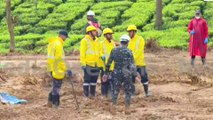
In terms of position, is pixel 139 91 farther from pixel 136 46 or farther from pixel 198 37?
pixel 198 37

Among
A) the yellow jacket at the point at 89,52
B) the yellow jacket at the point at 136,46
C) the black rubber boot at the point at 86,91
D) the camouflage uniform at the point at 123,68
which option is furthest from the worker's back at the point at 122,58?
the black rubber boot at the point at 86,91

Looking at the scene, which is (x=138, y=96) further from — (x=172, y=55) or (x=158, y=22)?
(x=158, y=22)

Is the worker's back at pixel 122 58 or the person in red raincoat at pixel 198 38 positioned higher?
the worker's back at pixel 122 58

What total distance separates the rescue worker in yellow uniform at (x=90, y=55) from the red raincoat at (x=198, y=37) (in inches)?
216

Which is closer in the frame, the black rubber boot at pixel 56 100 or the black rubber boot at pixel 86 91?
the black rubber boot at pixel 56 100

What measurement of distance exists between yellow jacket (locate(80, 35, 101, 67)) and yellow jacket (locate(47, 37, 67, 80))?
130cm

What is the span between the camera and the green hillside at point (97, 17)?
24.5 meters

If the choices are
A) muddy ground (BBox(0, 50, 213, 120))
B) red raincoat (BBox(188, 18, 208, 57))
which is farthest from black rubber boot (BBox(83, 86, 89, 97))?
red raincoat (BBox(188, 18, 208, 57))

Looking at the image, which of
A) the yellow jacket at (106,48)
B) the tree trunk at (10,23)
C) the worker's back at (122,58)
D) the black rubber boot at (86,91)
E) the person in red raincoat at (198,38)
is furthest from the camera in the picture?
the tree trunk at (10,23)

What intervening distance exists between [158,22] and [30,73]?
26.3 ft

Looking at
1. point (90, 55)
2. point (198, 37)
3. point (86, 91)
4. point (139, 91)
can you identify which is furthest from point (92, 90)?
point (198, 37)

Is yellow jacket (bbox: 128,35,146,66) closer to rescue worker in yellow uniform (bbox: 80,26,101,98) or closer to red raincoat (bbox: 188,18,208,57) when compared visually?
rescue worker in yellow uniform (bbox: 80,26,101,98)

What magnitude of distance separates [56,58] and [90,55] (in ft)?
5.10

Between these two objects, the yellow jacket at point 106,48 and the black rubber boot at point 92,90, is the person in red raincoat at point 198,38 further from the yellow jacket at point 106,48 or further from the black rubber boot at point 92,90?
the black rubber boot at point 92,90
